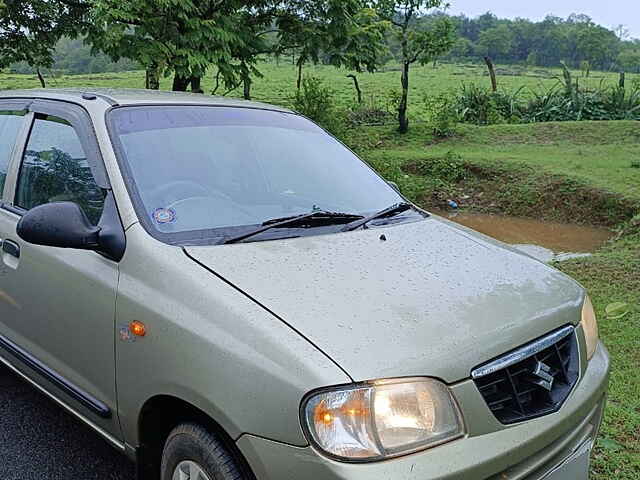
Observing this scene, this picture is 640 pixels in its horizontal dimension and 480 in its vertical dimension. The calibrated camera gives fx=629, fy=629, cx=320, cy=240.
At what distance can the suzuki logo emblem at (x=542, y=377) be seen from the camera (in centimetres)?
194

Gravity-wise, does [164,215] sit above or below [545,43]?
below

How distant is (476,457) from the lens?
1.70 metres

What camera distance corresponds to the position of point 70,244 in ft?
7.27

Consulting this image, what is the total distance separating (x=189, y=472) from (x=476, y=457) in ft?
2.97

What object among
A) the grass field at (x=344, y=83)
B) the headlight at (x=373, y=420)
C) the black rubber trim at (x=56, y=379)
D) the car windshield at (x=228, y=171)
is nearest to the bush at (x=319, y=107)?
the grass field at (x=344, y=83)

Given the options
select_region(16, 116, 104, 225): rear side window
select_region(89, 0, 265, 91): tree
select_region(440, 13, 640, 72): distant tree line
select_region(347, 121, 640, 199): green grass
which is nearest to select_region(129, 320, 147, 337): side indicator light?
select_region(16, 116, 104, 225): rear side window

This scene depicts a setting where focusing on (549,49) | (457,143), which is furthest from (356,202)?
(549,49)

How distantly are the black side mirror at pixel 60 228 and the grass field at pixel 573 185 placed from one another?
229 cm

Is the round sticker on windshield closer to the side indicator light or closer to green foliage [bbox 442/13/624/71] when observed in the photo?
the side indicator light

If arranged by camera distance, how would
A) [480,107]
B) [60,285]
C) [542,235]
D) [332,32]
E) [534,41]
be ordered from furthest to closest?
1. [534,41]
2. [480,107]
3. [332,32]
4. [542,235]
5. [60,285]

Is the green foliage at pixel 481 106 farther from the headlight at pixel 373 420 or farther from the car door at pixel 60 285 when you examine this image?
the headlight at pixel 373 420

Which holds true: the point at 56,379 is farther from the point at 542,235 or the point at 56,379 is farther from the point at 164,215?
the point at 542,235

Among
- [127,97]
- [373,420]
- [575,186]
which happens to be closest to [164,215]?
[127,97]

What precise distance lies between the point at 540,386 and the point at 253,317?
2.98ft
